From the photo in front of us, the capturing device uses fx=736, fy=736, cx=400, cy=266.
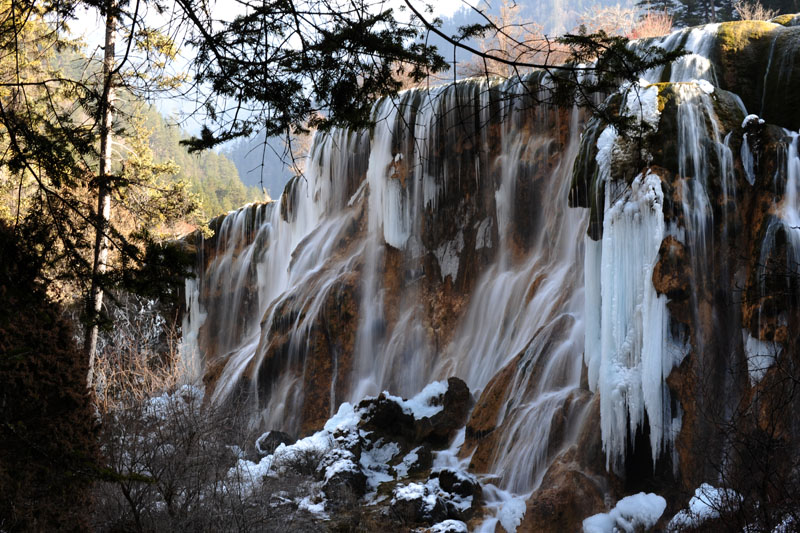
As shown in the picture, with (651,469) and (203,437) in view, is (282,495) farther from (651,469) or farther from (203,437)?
(651,469)

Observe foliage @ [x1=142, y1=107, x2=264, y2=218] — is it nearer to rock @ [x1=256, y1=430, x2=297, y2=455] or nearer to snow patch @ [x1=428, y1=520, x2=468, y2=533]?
rock @ [x1=256, y1=430, x2=297, y2=455]

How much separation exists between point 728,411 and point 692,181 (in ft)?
10.5

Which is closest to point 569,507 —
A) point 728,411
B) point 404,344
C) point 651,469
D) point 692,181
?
point 651,469

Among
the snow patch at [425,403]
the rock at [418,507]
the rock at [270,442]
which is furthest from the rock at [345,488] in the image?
the rock at [270,442]

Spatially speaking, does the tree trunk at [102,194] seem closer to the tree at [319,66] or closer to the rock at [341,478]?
the tree at [319,66]

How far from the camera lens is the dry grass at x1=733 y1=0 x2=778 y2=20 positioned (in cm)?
3045

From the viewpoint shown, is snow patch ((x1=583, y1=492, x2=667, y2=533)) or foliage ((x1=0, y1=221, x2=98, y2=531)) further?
snow patch ((x1=583, y1=492, x2=667, y2=533))

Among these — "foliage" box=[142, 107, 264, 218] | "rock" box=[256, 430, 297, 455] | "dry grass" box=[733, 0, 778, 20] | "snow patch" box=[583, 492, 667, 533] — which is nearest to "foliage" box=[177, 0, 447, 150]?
"snow patch" box=[583, 492, 667, 533]

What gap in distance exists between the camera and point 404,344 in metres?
19.5

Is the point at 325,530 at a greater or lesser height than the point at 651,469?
lesser

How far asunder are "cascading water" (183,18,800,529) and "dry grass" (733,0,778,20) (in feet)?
57.1

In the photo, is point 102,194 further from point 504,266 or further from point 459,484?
point 504,266

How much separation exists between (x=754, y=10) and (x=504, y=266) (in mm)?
24153

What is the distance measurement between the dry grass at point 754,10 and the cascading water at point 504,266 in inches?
685
